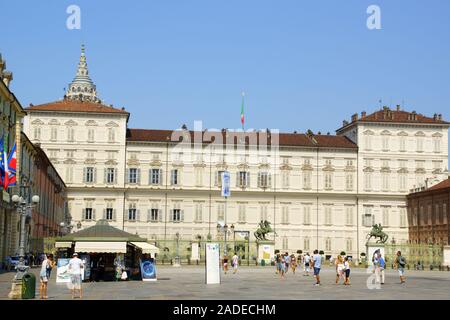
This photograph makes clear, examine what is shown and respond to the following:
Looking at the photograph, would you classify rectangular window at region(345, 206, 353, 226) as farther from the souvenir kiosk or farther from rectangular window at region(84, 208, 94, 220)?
the souvenir kiosk

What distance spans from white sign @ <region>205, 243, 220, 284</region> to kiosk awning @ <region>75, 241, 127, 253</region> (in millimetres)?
4747

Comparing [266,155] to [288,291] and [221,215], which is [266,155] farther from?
[288,291]

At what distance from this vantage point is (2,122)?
149ft

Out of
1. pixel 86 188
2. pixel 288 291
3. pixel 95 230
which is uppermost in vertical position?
pixel 86 188

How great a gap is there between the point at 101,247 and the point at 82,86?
119818 mm

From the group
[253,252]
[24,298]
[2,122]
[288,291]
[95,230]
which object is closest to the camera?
[24,298]

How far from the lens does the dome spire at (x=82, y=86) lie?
147 metres

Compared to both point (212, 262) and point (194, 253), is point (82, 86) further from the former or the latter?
point (212, 262)

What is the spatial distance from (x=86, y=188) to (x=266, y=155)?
20830 millimetres

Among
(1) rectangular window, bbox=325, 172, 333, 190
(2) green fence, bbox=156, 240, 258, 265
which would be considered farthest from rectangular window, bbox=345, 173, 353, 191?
(2) green fence, bbox=156, 240, 258, 265

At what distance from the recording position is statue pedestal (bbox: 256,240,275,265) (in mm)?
64812

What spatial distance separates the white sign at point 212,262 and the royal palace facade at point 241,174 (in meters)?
51.2

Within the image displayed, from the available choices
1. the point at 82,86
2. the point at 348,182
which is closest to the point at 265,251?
the point at 348,182

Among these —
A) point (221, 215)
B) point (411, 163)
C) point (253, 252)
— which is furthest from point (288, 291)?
point (411, 163)
